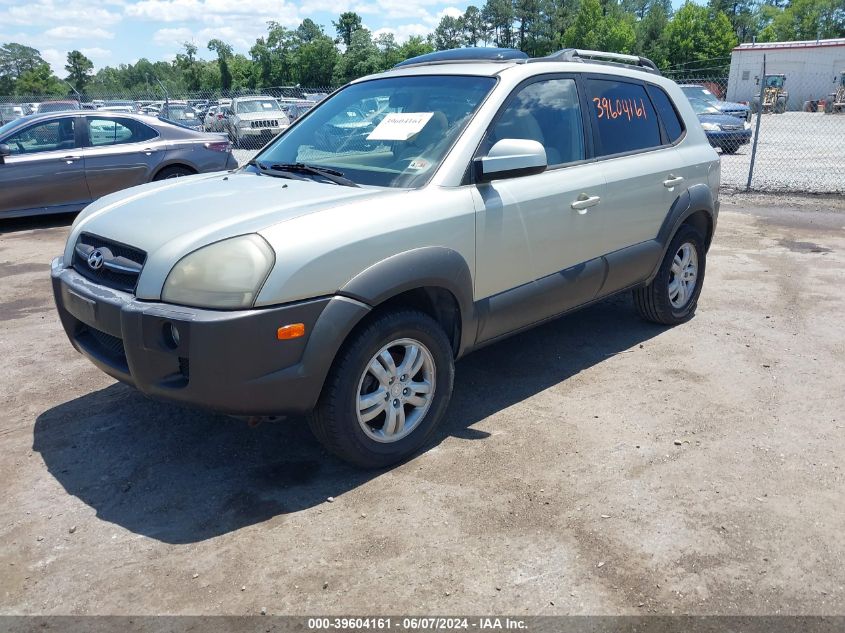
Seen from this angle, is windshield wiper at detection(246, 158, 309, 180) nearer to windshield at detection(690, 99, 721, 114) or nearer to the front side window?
the front side window

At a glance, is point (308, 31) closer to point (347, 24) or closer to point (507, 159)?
point (347, 24)

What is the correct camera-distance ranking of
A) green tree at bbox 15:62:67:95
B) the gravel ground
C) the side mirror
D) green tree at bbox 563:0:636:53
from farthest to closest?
green tree at bbox 15:62:67:95, green tree at bbox 563:0:636:53, the gravel ground, the side mirror

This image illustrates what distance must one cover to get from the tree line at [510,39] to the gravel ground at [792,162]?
3887cm

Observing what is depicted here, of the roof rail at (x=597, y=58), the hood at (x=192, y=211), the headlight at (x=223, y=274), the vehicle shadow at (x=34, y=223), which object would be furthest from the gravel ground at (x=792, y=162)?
the headlight at (x=223, y=274)

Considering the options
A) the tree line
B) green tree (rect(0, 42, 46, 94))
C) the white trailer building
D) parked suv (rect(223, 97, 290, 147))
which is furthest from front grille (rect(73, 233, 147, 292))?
green tree (rect(0, 42, 46, 94))

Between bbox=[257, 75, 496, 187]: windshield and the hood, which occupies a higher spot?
bbox=[257, 75, 496, 187]: windshield

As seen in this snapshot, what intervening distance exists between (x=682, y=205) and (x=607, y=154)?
915 millimetres

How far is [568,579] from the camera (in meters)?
2.70

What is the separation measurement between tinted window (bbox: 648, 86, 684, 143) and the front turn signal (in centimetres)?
339

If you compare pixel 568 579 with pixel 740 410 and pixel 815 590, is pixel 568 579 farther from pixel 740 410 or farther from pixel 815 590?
pixel 740 410

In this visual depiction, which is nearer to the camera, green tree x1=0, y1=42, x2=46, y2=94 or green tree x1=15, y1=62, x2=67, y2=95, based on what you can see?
green tree x1=15, y1=62, x2=67, y2=95

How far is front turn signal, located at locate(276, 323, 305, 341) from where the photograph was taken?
291 centimetres

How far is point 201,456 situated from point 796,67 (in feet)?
179

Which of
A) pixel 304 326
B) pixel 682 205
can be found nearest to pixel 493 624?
pixel 304 326
